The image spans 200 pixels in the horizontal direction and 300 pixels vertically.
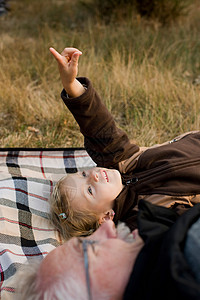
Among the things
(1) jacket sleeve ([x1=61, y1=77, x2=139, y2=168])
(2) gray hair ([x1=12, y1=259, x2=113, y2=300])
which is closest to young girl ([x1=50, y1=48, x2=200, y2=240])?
(1) jacket sleeve ([x1=61, y1=77, x2=139, y2=168])

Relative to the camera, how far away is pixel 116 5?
5.48 meters

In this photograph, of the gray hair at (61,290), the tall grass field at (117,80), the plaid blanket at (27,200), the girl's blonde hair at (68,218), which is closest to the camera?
the gray hair at (61,290)

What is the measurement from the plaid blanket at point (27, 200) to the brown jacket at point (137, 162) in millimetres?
465

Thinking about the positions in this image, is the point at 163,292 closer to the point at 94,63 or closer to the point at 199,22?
the point at 94,63

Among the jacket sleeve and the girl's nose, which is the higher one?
the jacket sleeve

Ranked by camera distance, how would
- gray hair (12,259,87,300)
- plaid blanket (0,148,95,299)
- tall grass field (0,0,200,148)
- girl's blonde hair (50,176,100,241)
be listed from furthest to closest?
tall grass field (0,0,200,148) < girl's blonde hair (50,176,100,241) < plaid blanket (0,148,95,299) < gray hair (12,259,87,300)

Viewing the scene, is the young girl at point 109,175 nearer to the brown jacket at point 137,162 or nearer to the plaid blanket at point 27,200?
the brown jacket at point 137,162

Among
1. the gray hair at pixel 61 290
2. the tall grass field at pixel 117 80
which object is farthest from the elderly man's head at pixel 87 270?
the tall grass field at pixel 117 80

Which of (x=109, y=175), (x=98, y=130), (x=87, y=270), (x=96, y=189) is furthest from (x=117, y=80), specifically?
(x=87, y=270)

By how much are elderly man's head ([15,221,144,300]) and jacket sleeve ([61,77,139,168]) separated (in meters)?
1.06

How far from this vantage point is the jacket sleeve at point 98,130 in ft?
7.45

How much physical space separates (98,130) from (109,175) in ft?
1.13

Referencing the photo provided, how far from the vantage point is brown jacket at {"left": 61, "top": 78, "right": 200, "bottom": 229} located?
2156 millimetres

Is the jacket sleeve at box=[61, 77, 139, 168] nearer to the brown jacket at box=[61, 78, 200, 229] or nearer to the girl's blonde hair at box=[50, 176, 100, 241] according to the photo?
the brown jacket at box=[61, 78, 200, 229]
